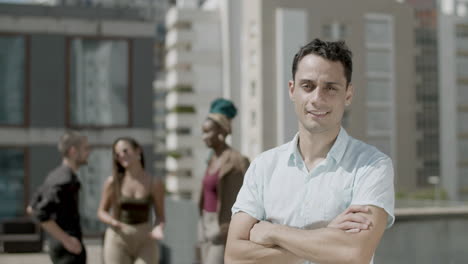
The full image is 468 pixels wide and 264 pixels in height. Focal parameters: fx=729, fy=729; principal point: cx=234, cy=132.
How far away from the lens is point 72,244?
491cm

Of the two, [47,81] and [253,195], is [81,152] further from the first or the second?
[47,81]

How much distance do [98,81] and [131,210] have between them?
623 inches

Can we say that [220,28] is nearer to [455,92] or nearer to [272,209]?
[455,92]

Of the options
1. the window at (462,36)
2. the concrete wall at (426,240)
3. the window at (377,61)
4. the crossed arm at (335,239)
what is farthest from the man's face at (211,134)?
the window at (462,36)

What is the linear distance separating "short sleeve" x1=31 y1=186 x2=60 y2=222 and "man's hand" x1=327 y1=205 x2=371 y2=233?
3141 mm

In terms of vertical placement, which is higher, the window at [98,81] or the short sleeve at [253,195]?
the window at [98,81]

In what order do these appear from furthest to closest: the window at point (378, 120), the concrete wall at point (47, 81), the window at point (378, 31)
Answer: the window at point (378, 31) → the window at point (378, 120) → the concrete wall at point (47, 81)

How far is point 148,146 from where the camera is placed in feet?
69.3

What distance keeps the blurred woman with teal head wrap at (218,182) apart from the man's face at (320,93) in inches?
104

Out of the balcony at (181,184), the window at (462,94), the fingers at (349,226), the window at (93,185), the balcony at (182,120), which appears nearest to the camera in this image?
the fingers at (349,226)

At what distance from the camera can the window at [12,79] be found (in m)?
20.5

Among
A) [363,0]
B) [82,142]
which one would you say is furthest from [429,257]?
[363,0]

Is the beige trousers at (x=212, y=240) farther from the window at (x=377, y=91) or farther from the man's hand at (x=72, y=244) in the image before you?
the window at (x=377, y=91)

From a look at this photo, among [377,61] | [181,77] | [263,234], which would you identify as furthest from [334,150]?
[181,77]
